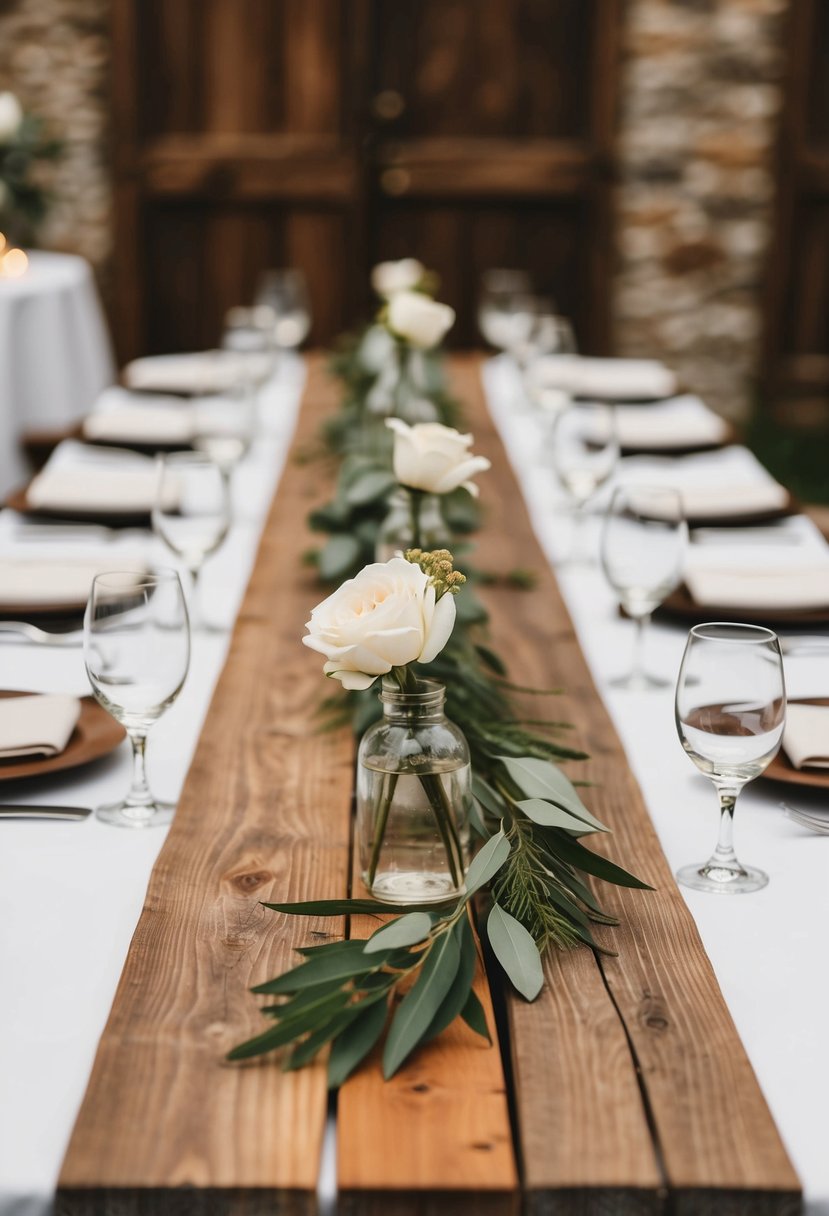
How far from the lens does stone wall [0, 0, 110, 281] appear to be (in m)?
5.61

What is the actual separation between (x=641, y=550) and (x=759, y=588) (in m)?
0.28

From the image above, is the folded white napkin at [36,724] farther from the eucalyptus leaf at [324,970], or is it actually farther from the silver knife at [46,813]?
the eucalyptus leaf at [324,970]

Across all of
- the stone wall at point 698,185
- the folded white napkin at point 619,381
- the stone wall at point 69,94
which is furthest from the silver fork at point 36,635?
the stone wall at point 698,185

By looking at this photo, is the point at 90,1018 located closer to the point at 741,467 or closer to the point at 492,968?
the point at 492,968

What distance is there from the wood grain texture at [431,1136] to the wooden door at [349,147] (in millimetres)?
5115

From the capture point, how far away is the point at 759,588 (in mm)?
Result: 1782

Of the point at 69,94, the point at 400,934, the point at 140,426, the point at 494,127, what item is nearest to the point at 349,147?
the point at 494,127

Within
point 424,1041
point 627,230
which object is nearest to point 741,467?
point 424,1041

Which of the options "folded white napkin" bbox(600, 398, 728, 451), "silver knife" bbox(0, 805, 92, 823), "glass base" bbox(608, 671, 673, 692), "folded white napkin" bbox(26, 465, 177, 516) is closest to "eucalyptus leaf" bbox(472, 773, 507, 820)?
"silver knife" bbox(0, 805, 92, 823)

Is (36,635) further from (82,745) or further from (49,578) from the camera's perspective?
(82,745)

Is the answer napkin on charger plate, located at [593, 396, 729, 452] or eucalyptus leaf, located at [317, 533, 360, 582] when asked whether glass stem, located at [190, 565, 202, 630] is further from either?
napkin on charger plate, located at [593, 396, 729, 452]

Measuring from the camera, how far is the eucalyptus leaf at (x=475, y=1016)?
86cm

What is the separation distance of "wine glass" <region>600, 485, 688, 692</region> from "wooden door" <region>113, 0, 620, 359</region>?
4326 mm

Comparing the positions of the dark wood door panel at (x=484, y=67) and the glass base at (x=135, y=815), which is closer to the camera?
the glass base at (x=135, y=815)
